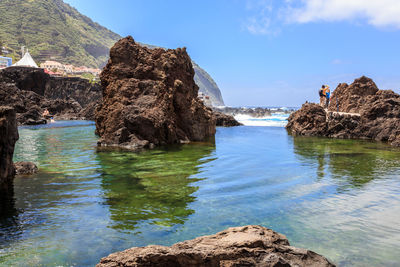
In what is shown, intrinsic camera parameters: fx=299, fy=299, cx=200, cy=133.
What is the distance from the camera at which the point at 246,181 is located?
Result: 8.42 metres

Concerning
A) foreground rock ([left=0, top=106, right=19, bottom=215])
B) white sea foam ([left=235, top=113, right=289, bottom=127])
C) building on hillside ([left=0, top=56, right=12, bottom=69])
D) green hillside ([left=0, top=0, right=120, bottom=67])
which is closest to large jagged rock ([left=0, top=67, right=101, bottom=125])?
building on hillside ([left=0, top=56, right=12, bottom=69])

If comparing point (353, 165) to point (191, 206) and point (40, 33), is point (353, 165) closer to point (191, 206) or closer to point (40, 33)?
point (191, 206)

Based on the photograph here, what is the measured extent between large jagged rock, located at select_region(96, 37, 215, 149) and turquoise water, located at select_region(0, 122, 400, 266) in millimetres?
4241

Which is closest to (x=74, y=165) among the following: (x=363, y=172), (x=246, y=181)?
(x=246, y=181)

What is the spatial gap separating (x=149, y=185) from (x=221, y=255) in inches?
203

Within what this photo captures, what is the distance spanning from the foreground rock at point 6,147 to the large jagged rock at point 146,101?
24.5 feet

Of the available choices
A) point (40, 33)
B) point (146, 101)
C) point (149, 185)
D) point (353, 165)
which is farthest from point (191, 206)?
point (40, 33)

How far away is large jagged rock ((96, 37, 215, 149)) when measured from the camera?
1527 centimetres

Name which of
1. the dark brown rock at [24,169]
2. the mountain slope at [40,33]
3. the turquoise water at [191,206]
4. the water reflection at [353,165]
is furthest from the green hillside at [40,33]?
the water reflection at [353,165]

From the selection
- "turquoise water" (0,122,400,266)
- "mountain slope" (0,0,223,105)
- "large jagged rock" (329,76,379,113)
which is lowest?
"turquoise water" (0,122,400,266)

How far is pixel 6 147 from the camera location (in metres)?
6.89

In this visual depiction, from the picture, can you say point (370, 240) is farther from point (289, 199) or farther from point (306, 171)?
point (306, 171)

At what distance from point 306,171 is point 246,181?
2654 mm

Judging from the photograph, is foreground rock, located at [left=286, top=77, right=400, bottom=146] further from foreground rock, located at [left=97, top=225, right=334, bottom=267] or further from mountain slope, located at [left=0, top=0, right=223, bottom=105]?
mountain slope, located at [left=0, top=0, right=223, bottom=105]
